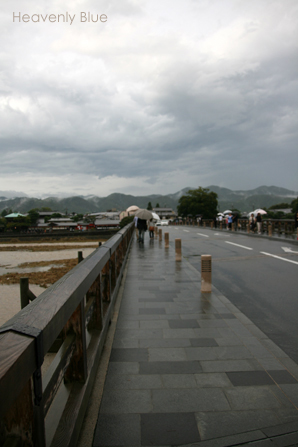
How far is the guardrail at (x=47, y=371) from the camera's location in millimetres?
1264

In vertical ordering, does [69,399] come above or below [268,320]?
above

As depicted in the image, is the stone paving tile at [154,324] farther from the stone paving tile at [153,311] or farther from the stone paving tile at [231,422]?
the stone paving tile at [231,422]

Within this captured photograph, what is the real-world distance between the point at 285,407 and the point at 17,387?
7.72 ft

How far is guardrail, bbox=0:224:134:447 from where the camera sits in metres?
1.26

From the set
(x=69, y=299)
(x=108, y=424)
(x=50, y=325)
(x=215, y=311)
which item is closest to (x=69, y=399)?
(x=108, y=424)

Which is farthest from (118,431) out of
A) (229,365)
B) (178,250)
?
(178,250)

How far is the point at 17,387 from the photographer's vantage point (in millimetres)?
1219

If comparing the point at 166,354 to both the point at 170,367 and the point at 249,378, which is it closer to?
the point at 170,367

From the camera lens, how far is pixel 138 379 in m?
3.23

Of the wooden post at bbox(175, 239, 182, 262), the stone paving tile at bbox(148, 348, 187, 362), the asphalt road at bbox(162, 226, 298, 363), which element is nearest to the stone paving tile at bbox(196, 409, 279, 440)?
the stone paving tile at bbox(148, 348, 187, 362)

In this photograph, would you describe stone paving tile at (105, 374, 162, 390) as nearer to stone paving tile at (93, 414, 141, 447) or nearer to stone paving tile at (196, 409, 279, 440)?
stone paving tile at (93, 414, 141, 447)

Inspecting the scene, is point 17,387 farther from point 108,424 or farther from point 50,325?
point 108,424

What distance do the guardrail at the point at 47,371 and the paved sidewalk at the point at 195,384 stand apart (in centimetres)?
34

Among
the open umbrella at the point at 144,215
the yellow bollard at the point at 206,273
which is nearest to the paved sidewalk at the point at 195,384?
the yellow bollard at the point at 206,273
